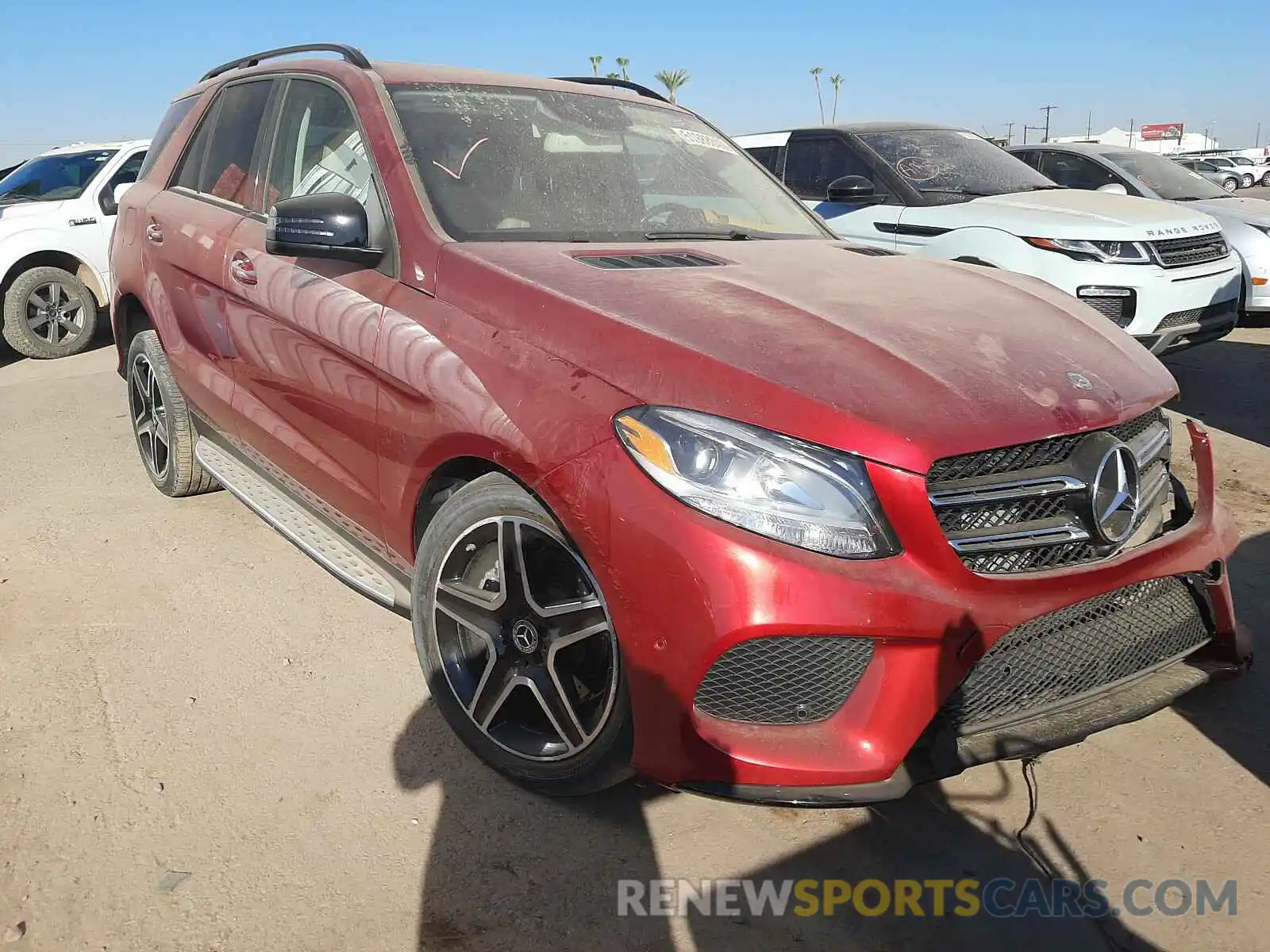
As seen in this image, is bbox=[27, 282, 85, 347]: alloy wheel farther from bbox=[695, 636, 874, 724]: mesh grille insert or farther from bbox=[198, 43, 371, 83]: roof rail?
bbox=[695, 636, 874, 724]: mesh grille insert

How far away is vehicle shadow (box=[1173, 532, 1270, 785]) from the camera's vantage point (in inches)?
107

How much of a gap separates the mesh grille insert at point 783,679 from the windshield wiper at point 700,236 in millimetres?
1629

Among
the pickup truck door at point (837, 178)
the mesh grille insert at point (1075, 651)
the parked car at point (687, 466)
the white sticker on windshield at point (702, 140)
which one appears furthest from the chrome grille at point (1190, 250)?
the mesh grille insert at point (1075, 651)

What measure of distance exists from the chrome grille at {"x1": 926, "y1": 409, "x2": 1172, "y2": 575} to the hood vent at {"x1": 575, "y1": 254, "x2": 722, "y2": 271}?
3.55ft

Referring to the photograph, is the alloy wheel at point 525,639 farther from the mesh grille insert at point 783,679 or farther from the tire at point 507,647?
the mesh grille insert at point 783,679

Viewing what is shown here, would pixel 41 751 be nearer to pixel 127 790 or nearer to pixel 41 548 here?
pixel 127 790

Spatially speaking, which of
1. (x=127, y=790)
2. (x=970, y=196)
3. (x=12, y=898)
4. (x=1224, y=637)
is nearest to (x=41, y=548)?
(x=127, y=790)

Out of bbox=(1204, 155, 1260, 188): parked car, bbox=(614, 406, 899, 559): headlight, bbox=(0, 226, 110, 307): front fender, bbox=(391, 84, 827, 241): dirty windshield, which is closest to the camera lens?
bbox=(614, 406, 899, 559): headlight

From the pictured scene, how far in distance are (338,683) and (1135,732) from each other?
238 cm

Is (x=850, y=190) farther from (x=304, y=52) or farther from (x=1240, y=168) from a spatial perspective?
(x=1240, y=168)

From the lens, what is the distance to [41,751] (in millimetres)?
2777

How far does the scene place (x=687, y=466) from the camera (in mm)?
2016

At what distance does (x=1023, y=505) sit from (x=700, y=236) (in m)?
1.59

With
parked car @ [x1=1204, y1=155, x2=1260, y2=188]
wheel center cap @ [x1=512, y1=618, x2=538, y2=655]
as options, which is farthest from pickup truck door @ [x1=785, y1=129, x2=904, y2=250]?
parked car @ [x1=1204, y1=155, x2=1260, y2=188]
